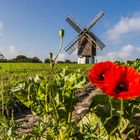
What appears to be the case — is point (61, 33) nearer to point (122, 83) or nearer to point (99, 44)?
point (122, 83)

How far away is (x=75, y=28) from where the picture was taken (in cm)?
4519

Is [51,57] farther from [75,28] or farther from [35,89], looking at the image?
[75,28]

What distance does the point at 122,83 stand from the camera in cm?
218

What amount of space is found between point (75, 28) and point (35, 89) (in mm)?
42522

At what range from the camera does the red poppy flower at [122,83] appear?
2.04 m

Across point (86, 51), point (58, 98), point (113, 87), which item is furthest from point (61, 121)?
point (86, 51)

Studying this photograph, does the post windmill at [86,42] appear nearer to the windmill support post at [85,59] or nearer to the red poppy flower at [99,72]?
the windmill support post at [85,59]

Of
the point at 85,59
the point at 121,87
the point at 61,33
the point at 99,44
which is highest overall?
the point at 99,44

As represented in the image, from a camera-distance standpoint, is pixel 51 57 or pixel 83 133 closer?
pixel 51 57

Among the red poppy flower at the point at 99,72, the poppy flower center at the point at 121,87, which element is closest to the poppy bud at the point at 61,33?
the red poppy flower at the point at 99,72

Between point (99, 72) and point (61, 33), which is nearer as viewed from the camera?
point (99, 72)

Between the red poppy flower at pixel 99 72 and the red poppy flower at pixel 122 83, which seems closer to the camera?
the red poppy flower at pixel 122 83

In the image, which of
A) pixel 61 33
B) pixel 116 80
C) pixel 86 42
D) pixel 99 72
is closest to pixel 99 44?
pixel 86 42

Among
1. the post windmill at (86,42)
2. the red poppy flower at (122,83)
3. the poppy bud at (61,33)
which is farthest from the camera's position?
the post windmill at (86,42)
